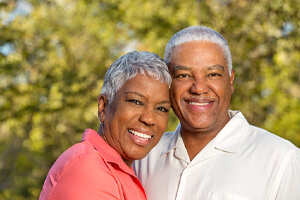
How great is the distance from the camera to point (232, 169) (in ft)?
8.67

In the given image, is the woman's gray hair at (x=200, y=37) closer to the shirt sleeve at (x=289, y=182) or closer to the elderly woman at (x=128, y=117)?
the elderly woman at (x=128, y=117)

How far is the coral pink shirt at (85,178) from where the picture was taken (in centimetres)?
216

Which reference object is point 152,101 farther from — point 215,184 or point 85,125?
point 85,125

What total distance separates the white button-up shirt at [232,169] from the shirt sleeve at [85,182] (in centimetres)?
63

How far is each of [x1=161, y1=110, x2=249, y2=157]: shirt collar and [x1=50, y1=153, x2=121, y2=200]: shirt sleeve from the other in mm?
809

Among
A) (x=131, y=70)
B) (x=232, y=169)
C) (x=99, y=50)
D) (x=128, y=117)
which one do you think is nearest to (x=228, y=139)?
(x=232, y=169)

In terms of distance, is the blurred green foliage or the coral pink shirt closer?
the coral pink shirt

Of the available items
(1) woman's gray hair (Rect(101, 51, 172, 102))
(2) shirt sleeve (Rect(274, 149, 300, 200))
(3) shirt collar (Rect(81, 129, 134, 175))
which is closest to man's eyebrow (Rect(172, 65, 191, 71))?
(1) woman's gray hair (Rect(101, 51, 172, 102))

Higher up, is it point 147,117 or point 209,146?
point 147,117

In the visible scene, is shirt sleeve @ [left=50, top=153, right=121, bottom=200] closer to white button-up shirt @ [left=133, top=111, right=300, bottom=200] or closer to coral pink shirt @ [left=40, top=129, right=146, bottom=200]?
coral pink shirt @ [left=40, top=129, right=146, bottom=200]

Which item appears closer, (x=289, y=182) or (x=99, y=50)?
(x=289, y=182)

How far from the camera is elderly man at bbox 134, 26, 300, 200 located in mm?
2551

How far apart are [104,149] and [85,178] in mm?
397

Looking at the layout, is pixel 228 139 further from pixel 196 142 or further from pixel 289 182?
pixel 289 182
